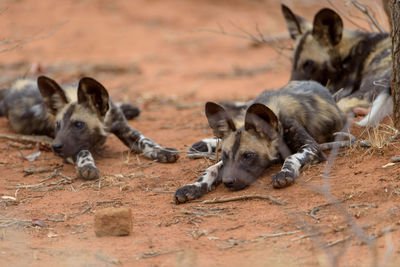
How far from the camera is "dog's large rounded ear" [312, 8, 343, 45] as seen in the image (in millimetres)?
6066

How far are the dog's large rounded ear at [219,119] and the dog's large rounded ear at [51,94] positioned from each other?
5.76 feet

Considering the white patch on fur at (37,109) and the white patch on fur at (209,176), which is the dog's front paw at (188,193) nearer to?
the white patch on fur at (209,176)

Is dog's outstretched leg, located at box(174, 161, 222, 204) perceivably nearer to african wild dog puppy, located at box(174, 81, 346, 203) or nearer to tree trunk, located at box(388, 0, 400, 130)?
african wild dog puppy, located at box(174, 81, 346, 203)

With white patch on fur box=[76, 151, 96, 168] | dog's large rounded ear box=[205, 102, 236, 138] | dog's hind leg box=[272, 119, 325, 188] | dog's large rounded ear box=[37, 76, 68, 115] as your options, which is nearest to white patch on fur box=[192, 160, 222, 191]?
dog's large rounded ear box=[205, 102, 236, 138]

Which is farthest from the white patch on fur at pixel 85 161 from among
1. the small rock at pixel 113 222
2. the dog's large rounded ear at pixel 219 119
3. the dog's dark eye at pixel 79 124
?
the small rock at pixel 113 222

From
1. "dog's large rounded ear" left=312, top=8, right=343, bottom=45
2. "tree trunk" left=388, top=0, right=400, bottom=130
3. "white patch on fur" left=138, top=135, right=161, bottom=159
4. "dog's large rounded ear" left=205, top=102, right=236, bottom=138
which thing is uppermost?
"tree trunk" left=388, top=0, right=400, bottom=130

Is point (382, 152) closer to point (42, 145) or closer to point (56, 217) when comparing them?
point (56, 217)

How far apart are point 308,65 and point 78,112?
8.44 feet

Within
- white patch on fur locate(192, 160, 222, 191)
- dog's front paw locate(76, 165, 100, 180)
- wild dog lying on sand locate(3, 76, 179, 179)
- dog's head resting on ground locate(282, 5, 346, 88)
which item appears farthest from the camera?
dog's head resting on ground locate(282, 5, 346, 88)

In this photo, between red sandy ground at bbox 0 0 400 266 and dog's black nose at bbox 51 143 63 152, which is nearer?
red sandy ground at bbox 0 0 400 266

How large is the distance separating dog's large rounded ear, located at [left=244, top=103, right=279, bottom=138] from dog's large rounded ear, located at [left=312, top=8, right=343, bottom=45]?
227cm

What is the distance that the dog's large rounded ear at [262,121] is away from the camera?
13.3 ft

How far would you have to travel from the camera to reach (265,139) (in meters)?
4.18

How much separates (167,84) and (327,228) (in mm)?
6875
